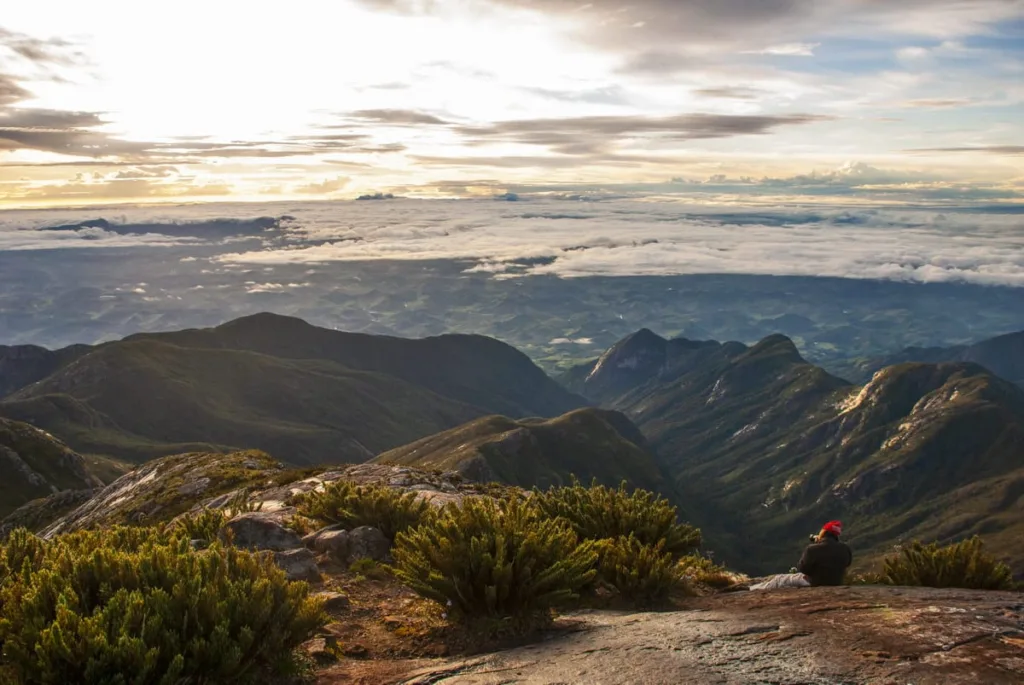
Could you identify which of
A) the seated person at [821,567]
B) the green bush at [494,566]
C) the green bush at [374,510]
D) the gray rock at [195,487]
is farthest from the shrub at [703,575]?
the gray rock at [195,487]

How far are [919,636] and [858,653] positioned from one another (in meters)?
1.23

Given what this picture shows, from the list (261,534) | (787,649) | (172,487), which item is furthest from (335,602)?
(172,487)

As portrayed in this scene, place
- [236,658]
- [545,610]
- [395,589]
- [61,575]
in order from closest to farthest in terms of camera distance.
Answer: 1. [236,658]
2. [61,575]
3. [545,610]
4. [395,589]

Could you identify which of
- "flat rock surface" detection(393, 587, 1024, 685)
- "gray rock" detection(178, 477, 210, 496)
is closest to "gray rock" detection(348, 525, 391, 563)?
"flat rock surface" detection(393, 587, 1024, 685)

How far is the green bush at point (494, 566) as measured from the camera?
1235cm

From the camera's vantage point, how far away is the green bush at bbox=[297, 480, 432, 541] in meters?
19.8

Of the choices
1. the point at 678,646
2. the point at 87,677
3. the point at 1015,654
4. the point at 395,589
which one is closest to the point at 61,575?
the point at 87,677

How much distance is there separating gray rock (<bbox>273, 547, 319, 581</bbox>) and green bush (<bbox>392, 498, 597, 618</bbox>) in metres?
3.45

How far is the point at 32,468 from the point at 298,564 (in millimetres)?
181478

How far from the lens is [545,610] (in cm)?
1260

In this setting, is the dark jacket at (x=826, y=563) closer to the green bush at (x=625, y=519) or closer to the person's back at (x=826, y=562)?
the person's back at (x=826, y=562)

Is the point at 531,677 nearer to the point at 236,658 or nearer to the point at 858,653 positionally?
the point at 236,658

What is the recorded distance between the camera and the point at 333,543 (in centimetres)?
1870

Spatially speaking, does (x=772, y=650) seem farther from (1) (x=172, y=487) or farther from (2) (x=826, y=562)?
(1) (x=172, y=487)
